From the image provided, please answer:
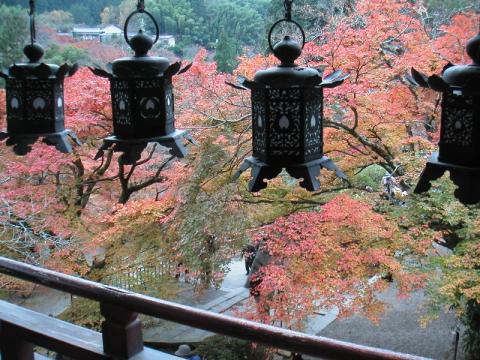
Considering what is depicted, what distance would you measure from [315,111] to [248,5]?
29.5 feet

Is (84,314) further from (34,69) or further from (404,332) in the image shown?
(34,69)

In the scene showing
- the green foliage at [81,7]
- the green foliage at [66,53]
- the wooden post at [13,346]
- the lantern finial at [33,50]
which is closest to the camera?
the wooden post at [13,346]

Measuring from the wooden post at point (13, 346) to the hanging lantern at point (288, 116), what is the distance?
1.27 meters

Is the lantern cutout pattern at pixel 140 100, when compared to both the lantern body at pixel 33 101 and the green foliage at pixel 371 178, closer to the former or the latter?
the lantern body at pixel 33 101

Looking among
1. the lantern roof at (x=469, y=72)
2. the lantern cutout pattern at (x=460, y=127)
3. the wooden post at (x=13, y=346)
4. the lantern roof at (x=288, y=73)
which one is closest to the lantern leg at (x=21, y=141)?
the wooden post at (x=13, y=346)

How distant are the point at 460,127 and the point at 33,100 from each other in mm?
2037

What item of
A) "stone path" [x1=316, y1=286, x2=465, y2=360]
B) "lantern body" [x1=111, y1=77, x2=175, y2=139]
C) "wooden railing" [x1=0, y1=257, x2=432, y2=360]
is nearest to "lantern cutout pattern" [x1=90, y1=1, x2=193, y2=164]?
"lantern body" [x1=111, y1=77, x2=175, y2=139]

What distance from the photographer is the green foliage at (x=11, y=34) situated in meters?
6.96

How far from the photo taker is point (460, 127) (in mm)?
1542

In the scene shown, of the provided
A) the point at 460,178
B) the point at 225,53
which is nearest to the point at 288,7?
the point at 460,178

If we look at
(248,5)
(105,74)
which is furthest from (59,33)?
(105,74)

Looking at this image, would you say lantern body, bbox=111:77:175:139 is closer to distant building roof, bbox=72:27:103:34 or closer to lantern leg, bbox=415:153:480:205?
lantern leg, bbox=415:153:480:205

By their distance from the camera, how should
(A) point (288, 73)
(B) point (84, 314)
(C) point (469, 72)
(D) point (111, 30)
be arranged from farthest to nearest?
1. (D) point (111, 30)
2. (B) point (84, 314)
3. (A) point (288, 73)
4. (C) point (469, 72)

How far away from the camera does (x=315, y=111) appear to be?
1.81 metres
